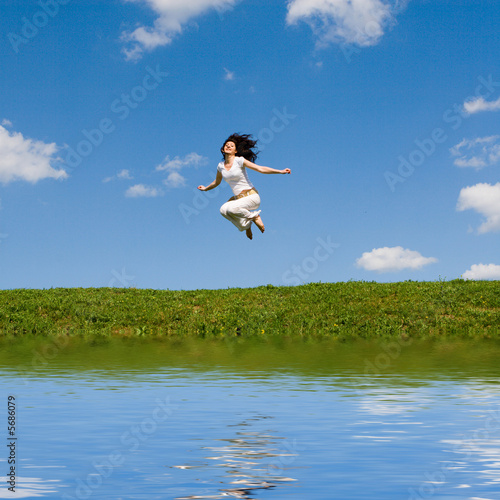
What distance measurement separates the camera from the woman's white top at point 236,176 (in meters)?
16.9

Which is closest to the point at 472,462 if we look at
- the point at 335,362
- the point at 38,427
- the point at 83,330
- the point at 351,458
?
the point at 351,458

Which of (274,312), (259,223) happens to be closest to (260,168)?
(259,223)

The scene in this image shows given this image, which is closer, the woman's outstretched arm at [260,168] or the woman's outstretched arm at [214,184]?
the woman's outstretched arm at [260,168]

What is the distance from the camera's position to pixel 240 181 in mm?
17125

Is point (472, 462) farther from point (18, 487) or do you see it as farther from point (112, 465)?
point (18, 487)

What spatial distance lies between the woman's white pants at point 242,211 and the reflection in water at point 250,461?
8587mm

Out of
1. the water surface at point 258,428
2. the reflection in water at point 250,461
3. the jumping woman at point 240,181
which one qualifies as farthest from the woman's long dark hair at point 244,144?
the reflection in water at point 250,461

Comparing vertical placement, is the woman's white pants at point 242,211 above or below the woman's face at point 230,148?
below

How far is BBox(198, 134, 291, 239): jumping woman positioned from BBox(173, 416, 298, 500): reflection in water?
8672mm

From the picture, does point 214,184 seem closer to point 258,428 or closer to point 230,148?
point 230,148

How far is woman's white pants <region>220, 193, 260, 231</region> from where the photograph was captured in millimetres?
16547

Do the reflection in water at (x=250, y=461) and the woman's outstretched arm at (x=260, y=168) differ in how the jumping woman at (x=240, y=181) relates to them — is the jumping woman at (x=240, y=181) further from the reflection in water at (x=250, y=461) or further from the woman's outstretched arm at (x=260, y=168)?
the reflection in water at (x=250, y=461)

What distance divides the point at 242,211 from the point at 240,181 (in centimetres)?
92

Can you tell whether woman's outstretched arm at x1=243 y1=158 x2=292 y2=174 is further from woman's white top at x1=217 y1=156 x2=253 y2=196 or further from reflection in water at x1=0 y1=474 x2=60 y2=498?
reflection in water at x1=0 y1=474 x2=60 y2=498
